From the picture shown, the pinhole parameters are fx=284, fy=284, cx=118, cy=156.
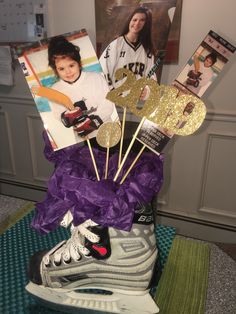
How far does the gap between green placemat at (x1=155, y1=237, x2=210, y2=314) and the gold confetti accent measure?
0.35 metres

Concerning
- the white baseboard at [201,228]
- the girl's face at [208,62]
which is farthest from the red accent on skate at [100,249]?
the white baseboard at [201,228]

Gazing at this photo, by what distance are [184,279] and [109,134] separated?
386 millimetres

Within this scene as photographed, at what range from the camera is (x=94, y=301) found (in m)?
0.57

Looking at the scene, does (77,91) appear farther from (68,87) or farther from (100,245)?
(100,245)

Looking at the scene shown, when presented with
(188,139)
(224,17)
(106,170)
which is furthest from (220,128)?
(106,170)

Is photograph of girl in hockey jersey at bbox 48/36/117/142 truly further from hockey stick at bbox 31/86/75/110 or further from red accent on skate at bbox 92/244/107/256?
red accent on skate at bbox 92/244/107/256

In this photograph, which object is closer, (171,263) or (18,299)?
(18,299)

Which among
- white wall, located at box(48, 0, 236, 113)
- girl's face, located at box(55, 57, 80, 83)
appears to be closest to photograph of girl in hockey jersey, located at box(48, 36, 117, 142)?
girl's face, located at box(55, 57, 80, 83)

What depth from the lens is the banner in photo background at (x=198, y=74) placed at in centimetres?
48

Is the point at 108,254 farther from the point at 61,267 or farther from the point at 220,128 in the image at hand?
the point at 220,128

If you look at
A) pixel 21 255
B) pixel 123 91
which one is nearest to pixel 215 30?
pixel 123 91

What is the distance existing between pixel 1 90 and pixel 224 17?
146cm

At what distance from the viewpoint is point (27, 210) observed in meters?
0.90

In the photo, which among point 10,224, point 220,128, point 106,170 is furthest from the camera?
point 220,128
